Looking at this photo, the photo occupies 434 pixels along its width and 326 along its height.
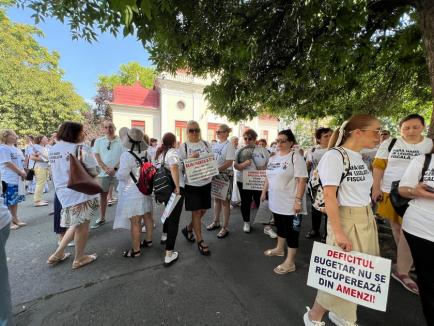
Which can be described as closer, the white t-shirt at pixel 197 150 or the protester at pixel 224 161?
the white t-shirt at pixel 197 150

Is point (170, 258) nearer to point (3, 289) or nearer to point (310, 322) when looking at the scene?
point (3, 289)

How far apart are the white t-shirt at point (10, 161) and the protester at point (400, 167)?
6559mm

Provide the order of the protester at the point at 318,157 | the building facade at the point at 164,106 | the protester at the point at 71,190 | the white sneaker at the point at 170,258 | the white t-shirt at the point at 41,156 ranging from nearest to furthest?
1. the protester at the point at 71,190
2. the white sneaker at the point at 170,258
3. the protester at the point at 318,157
4. the white t-shirt at the point at 41,156
5. the building facade at the point at 164,106

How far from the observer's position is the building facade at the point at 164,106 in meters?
19.2

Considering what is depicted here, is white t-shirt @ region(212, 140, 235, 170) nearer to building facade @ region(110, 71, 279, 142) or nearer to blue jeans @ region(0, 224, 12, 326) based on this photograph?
blue jeans @ region(0, 224, 12, 326)

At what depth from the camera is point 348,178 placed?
1.73 metres

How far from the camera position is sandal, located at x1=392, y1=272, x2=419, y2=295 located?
8.33ft

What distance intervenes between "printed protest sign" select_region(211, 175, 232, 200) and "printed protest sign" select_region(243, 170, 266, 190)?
34cm

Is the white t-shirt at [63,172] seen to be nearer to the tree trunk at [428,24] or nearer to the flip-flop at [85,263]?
the flip-flop at [85,263]

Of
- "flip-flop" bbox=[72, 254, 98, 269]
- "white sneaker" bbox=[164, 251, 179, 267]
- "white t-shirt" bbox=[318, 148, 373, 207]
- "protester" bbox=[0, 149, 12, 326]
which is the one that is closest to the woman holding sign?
"white t-shirt" bbox=[318, 148, 373, 207]

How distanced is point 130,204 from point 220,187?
1554 millimetres

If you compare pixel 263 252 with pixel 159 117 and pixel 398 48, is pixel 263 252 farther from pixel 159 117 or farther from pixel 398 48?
pixel 159 117

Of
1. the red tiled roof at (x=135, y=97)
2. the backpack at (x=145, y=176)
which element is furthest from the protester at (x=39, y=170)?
the red tiled roof at (x=135, y=97)

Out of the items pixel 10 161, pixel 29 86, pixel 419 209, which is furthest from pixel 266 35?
pixel 29 86
